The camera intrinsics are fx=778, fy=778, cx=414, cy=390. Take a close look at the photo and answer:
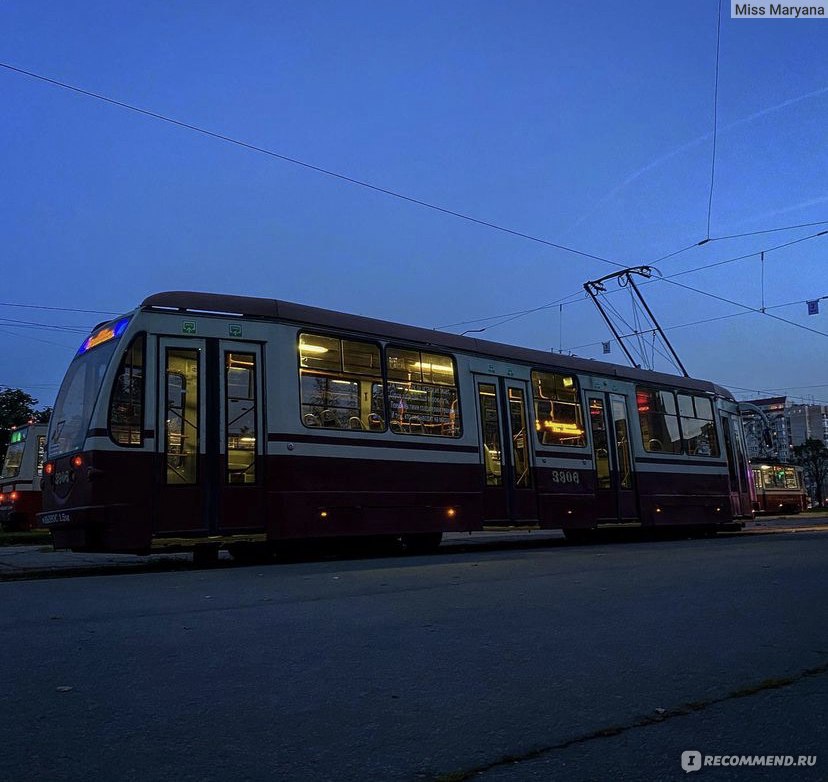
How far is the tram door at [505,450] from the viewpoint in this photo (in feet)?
44.0

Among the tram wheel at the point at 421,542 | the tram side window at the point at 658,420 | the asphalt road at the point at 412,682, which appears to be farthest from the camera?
the tram side window at the point at 658,420

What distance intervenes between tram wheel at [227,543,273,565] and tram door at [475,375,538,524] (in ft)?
12.2

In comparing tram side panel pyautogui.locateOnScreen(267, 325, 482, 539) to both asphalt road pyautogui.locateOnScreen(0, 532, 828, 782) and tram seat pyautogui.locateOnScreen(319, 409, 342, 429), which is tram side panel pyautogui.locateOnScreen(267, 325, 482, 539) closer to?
tram seat pyautogui.locateOnScreen(319, 409, 342, 429)

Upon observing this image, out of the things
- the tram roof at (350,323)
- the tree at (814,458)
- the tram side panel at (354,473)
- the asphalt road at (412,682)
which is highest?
the tree at (814,458)

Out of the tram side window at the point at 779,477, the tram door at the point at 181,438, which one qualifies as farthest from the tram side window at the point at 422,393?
the tram side window at the point at 779,477

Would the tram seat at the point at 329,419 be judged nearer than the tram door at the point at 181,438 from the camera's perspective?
No

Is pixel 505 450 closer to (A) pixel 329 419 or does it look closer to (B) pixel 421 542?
(B) pixel 421 542

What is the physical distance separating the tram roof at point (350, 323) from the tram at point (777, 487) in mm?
24233

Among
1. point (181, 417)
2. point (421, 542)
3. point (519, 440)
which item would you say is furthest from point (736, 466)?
point (181, 417)

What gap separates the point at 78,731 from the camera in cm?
306

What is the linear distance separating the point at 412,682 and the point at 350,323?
8.38 meters

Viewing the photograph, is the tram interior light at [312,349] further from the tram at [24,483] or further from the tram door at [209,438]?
the tram at [24,483]

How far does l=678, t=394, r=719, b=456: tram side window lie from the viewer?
18312 millimetres

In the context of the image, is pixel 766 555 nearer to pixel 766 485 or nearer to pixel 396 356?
pixel 396 356
